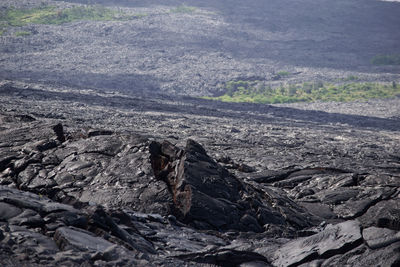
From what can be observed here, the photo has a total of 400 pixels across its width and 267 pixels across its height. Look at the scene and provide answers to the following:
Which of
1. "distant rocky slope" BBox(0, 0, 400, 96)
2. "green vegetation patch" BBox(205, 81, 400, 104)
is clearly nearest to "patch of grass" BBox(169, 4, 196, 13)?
"distant rocky slope" BBox(0, 0, 400, 96)

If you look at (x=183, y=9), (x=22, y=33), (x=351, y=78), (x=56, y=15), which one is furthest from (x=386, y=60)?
(x=22, y=33)

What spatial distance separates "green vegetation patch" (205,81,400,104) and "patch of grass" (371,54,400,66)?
10.8 metres

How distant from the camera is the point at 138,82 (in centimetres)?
3869

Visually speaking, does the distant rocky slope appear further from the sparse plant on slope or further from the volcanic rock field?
the sparse plant on slope

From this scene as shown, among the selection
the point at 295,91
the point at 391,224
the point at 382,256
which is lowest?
the point at 295,91

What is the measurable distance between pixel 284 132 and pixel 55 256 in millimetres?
18822

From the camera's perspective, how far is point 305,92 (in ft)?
140

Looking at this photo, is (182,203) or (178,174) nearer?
(182,203)

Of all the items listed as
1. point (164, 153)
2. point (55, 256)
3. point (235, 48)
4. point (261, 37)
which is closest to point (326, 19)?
point (261, 37)

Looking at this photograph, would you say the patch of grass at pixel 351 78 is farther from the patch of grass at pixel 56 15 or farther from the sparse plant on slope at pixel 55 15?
the patch of grass at pixel 56 15

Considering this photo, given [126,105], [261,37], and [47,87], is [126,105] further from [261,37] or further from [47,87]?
[261,37]

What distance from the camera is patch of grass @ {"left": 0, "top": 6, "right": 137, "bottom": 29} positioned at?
48.8m

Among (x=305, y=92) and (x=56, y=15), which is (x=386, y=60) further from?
(x=56, y=15)

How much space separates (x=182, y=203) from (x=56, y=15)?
1894 inches
